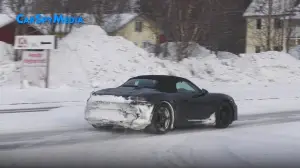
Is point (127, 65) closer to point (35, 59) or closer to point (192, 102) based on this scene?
point (35, 59)

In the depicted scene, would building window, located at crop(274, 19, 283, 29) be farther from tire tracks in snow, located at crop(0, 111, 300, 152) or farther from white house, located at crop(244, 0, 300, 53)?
tire tracks in snow, located at crop(0, 111, 300, 152)

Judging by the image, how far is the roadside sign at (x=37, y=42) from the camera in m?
23.5

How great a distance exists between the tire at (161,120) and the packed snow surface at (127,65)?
14.5 meters

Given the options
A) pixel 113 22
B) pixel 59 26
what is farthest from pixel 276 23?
pixel 59 26

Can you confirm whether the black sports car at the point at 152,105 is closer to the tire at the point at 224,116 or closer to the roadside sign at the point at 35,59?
the tire at the point at 224,116

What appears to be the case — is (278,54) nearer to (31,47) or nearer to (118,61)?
(118,61)

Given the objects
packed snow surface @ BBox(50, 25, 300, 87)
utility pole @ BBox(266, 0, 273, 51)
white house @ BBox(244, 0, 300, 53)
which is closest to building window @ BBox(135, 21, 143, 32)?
white house @ BBox(244, 0, 300, 53)

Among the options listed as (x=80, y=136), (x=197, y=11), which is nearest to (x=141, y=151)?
(x=80, y=136)

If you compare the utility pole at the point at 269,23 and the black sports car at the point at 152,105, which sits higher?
the utility pole at the point at 269,23

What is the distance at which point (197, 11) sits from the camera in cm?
3706

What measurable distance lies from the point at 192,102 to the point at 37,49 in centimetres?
1377

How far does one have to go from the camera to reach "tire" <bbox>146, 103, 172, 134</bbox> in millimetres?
11188

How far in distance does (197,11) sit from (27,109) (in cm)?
2243

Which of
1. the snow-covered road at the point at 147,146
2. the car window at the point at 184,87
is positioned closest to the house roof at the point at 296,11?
the snow-covered road at the point at 147,146
